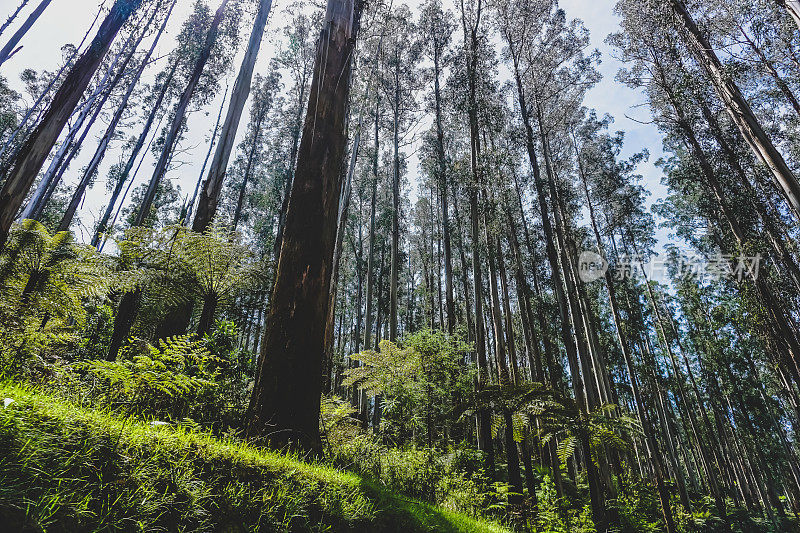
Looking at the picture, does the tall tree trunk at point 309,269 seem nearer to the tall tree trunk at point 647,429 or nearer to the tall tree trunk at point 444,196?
the tall tree trunk at point 647,429

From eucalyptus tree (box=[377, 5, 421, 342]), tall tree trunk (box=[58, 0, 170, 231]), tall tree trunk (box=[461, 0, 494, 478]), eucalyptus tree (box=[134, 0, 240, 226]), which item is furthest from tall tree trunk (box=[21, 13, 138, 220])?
tall tree trunk (box=[461, 0, 494, 478])

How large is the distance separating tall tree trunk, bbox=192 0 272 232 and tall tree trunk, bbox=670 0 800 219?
1066 centimetres

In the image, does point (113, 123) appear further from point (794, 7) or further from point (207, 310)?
point (794, 7)

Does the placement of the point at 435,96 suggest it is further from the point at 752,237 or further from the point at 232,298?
the point at 232,298

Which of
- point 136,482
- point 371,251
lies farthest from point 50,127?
point 371,251

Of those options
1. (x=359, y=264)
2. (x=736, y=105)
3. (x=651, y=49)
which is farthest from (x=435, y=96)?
(x=736, y=105)

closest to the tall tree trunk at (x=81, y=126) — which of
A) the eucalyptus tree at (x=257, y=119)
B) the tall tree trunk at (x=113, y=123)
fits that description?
the tall tree trunk at (x=113, y=123)

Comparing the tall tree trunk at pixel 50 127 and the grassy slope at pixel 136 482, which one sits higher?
the tall tree trunk at pixel 50 127

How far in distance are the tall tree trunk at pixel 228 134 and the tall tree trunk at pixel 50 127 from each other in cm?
238

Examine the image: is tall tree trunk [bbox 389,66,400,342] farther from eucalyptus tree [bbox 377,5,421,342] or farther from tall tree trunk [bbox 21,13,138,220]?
tall tree trunk [bbox 21,13,138,220]

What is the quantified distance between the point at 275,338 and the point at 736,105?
1109cm

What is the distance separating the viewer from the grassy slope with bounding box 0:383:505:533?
1385 millimetres

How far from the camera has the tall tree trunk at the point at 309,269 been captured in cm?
344

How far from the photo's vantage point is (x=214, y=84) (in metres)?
19.4
